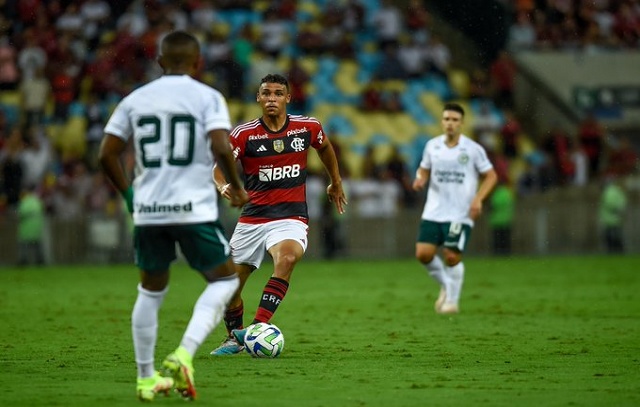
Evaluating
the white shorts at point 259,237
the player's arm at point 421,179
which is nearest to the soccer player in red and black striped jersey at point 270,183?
the white shorts at point 259,237

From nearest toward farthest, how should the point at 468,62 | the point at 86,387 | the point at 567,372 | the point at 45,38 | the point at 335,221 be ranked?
1. the point at 86,387
2. the point at 567,372
3. the point at 335,221
4. the point at 45,38
5. the point at 468,62

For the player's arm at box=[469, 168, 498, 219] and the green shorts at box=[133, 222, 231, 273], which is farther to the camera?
the player's arm at box=[469, 168, 498, 219]

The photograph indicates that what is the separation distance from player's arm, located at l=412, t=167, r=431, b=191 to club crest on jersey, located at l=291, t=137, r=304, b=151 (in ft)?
13.3

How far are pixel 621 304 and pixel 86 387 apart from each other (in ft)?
31.7

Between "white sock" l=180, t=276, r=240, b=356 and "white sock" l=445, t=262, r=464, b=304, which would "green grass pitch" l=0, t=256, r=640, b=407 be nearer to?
"white sock" l=445, t=262, r=464, b=304

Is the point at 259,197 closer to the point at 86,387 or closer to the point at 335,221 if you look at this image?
the point at 86,387

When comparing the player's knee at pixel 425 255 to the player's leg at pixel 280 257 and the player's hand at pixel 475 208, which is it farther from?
the player's leg at pixel 280 257

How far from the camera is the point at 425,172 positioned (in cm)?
1588

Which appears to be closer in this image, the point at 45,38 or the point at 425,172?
the point at 425,172

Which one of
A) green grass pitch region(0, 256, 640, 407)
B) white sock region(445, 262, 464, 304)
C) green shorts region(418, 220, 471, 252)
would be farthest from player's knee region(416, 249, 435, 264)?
green grass pitch region(0, 256, 640, 407)

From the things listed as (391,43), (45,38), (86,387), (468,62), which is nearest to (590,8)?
(468,62)

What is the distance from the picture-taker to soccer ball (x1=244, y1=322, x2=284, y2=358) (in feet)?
34.8

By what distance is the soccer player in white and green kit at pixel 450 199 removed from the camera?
15.6 metres

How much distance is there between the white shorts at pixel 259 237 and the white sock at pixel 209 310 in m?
2.73
